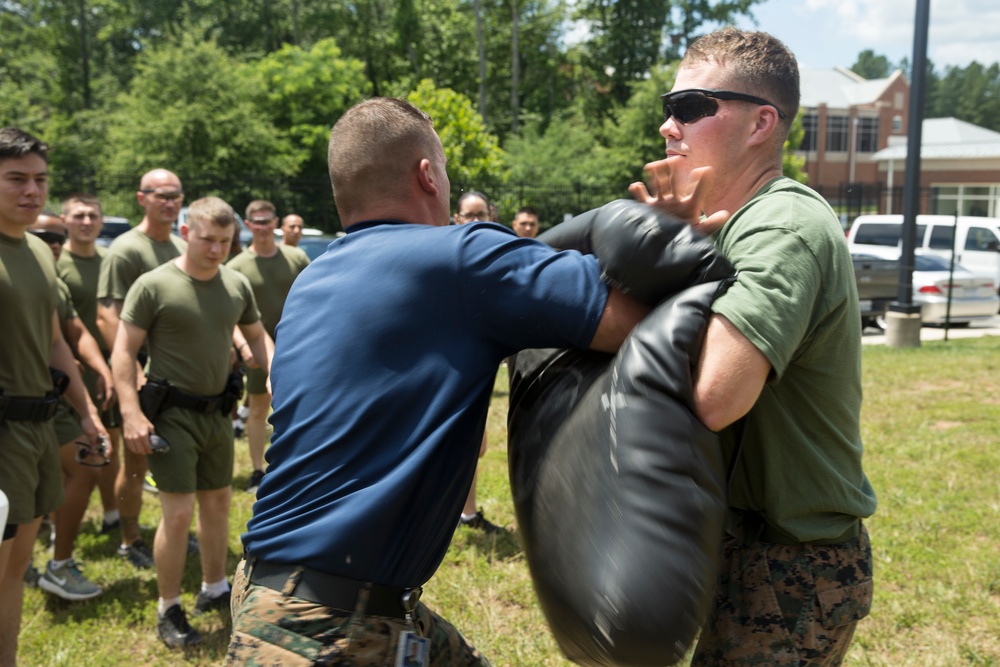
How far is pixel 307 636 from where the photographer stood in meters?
2.04

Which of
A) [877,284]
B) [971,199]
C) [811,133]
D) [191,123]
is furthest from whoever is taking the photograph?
[811,133]

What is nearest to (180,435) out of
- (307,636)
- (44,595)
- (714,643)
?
(44,595)

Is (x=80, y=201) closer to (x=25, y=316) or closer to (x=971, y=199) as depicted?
(x=25, y=316)

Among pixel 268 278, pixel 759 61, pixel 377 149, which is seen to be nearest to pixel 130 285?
pixel 268 278

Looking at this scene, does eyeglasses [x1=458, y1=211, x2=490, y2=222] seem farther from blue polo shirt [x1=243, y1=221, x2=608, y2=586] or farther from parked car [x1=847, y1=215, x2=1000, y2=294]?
parked car [x1=847, y1=215, x2=1000, y2=294]

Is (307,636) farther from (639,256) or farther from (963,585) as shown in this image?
(963,585)

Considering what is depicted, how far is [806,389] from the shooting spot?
2.12 m

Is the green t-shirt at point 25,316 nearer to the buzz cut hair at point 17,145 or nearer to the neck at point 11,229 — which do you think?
the neck at point 11,229

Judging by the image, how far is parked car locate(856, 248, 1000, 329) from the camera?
16.2 m

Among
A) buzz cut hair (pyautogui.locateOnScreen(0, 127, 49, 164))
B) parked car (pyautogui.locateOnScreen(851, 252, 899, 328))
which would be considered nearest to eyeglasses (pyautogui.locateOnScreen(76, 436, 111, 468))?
buzz cut hair (pyautogui.locateOnScreen(0, 127, 49, 164))

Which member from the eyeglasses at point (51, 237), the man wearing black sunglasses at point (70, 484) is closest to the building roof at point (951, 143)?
the eyeglasses at point (51, 237)

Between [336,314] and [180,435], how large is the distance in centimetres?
313

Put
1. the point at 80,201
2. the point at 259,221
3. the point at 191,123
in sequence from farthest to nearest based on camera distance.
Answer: the point at 191,123
the point at 259,221
the point at 80,201

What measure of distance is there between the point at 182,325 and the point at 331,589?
10.7 ft
